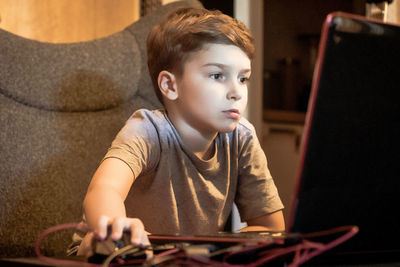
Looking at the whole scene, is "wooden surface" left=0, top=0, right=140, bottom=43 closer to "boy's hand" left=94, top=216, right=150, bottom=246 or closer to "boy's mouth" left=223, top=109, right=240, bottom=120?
"boy's mouth" left=223, top=109, right=240, bottom=120

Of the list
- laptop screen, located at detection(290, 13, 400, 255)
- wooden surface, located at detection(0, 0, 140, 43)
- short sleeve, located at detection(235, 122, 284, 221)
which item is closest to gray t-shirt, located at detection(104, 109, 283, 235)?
short sleeve, located at detection(235, 122, 284, 221)

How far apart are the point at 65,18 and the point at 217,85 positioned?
88 centimetres

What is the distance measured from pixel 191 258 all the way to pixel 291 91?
279 centimetres

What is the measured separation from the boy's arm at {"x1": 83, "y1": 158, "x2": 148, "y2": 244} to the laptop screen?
20cm

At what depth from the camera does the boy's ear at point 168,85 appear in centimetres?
112

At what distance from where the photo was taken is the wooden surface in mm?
1571

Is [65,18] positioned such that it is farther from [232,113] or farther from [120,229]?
[120,229]

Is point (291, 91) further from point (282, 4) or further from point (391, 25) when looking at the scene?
point (391, 25)

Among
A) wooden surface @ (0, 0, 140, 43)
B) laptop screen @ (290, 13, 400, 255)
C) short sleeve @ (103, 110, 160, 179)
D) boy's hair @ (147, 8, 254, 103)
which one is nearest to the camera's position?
laptop screen @ (290, 13, 400, 255)

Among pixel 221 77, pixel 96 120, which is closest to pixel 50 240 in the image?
pixel 96 120

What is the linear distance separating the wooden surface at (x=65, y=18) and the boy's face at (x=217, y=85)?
0.78 metres

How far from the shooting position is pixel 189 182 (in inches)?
44.1

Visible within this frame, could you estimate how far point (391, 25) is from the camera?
56cm

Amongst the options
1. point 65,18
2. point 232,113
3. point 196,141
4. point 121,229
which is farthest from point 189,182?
point 65,18
